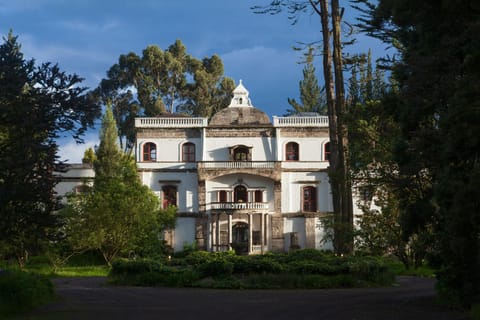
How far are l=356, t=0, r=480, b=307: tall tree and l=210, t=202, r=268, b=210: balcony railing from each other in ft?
98.0

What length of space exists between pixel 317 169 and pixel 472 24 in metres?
35.6

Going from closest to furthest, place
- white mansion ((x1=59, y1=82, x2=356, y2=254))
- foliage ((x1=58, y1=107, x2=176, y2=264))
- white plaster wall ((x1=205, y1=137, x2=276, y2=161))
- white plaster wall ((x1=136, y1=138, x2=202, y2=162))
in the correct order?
foliage ((x1=58, y1=107, x2=176, y2=264))
white mansion ((x1=59, y1=82, x2=356, y2=254))
white plaster wall ((x1=205, y1=137, x2=276, y2=161))
white plaster wall ((x1=136, y1=138, x2=202, y2=162))

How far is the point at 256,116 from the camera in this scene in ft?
158

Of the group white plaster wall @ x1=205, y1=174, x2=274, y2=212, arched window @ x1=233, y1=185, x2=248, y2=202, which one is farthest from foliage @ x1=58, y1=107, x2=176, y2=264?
arched window @ x1=233, y1=185, x2=248, y2=202

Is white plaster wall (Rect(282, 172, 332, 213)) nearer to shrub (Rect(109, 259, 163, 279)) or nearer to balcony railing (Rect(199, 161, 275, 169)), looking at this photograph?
balcony railing (Rect(199, 161, 275, 169))

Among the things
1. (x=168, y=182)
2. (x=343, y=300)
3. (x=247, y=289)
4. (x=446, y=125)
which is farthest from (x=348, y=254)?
(x=168, y=182)

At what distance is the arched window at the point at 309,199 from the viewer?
150 feet

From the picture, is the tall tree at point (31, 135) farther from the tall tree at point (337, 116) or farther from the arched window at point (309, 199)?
the arched window at point (309, 199)

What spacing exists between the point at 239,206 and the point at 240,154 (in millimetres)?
4482

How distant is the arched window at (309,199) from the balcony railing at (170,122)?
8.27 m

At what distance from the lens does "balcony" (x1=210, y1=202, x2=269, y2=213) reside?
4400 centimetres

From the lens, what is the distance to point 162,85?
60.5m

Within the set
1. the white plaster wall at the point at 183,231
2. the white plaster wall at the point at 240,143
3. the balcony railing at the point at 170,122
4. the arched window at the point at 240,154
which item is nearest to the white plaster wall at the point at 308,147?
the white plaster wall at the point at 240,143

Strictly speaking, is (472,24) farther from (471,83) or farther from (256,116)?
(256,116)
